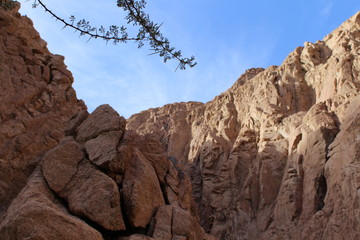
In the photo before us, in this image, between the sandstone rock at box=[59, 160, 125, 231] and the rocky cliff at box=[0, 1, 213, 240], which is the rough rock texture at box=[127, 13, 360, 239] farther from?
the sandstone rock at box=[59, 160, 125, 231]

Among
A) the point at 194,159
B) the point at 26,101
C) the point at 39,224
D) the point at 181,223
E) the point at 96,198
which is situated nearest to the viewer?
the point at 39,224

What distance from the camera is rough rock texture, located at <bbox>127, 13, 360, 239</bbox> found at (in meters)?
17.6

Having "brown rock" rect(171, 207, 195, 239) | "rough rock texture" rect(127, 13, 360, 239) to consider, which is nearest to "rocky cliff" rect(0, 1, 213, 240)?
"brown rock" rect(171, 207, 195, 239)

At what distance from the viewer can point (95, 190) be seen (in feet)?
40.7

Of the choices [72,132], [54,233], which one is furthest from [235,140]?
[54,233]

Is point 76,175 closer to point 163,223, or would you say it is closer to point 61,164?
point 61,164

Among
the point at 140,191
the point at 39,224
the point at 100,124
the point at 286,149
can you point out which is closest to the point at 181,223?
the point at 140,191

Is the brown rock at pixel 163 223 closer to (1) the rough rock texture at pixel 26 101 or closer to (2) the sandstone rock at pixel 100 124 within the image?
(2) the sandstone rock at pixel 100 124

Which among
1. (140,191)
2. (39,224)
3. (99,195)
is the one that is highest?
(140,191)

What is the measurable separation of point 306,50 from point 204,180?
40.3 ft

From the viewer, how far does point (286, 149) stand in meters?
23.7

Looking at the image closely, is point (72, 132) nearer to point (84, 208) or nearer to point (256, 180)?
point (84, 208)

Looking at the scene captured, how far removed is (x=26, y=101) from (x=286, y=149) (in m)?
14.6

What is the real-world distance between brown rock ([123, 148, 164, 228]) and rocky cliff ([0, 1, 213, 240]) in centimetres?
3
